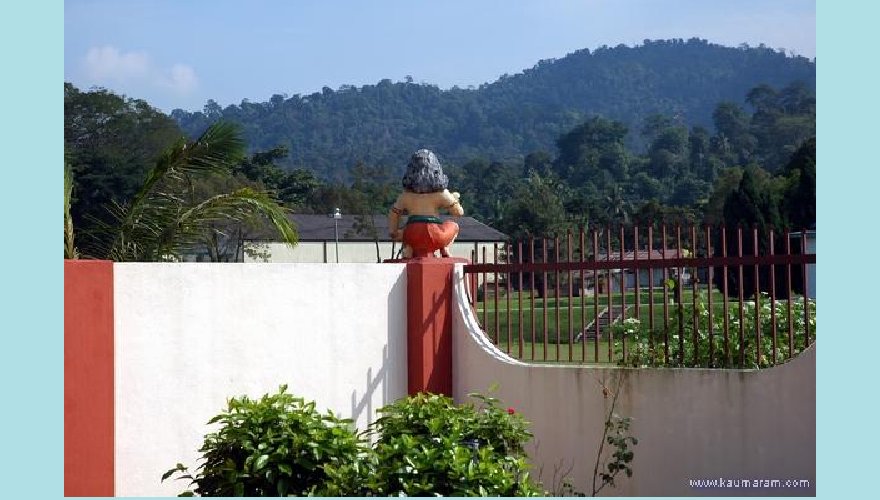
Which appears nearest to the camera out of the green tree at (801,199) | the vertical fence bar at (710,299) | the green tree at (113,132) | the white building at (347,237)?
the vertical fence bar at (710,299)

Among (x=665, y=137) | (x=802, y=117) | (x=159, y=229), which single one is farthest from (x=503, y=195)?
(x=159, y=229)

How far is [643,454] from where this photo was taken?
7680mm

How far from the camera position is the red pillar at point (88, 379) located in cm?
676

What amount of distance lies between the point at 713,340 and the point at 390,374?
2.48 m

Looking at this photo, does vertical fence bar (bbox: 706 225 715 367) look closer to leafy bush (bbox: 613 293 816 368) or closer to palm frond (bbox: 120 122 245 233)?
leafy bush (bbox: 613 293 816 368)

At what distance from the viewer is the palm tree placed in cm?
933

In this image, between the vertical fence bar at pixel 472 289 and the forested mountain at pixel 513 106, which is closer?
the vertical fence bar at pixel 472 289

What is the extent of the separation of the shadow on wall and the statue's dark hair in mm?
689

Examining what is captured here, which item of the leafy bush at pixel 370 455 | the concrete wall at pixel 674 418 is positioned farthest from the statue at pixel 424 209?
the leafy bush at pixel 370 455

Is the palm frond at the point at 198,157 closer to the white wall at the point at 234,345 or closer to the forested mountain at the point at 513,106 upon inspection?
the white wall at the point at 234,345

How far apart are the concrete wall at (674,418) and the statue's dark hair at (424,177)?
1.22 meters

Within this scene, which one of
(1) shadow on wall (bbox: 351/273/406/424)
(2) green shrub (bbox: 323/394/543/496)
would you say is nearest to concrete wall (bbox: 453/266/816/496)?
(1) shadow on wall (bbox: 351/273/406/424)

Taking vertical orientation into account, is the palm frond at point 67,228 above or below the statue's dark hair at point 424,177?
below

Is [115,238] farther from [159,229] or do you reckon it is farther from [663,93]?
[663,93]
